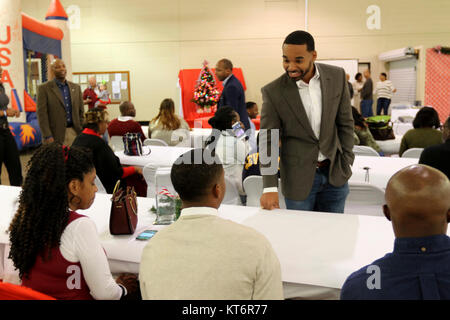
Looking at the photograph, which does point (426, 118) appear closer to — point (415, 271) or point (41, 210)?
point (415, 271)

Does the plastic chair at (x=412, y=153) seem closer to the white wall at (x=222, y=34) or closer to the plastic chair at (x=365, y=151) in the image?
the plastic chair at (x=365, y=151)

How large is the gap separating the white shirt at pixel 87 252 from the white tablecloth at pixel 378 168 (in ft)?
7.17

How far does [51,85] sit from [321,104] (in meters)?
4.02

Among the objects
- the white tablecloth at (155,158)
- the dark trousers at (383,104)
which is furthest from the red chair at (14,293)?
the dark trousers at (383,104)

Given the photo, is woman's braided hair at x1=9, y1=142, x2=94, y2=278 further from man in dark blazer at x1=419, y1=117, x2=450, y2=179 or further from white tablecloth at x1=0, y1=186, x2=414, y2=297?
man in dark blazer at x1=419, y1=117, x2=450, y2=179

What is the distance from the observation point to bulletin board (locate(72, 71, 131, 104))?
45.1 feet

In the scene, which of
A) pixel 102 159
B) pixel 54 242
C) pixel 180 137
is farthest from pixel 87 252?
pixel 180 137

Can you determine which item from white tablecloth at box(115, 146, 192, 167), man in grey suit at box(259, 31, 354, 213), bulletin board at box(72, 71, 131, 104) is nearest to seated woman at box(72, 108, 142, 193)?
white tablecloth at box(115, 146, 192, 167)

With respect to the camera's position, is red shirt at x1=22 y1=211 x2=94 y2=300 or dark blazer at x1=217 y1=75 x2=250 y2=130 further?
dark blazer at x1=217 y1=75 x2=250 y2=130

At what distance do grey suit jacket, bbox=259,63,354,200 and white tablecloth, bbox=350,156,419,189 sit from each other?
101cm

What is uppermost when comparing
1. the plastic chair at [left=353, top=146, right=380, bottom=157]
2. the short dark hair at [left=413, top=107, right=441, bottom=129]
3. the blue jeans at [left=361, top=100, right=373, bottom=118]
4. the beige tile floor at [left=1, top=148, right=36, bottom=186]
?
the blue jeans at [left=361, top=100, right=373, bottom=118]

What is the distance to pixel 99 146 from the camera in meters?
3.12

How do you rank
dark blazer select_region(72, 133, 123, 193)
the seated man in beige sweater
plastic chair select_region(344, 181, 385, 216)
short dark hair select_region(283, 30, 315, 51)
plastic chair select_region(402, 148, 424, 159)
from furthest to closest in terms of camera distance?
A: plastic chair select_region(402, 148, 424, 159)
dark blazer select_region(72, 133, 123, 193)
plastic chair select_region(344, 181, 385, 216)
short dark hair select_region(283, 30, 315, 51)
the seated man in beige sweater

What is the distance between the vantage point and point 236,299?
1048 millimetres
